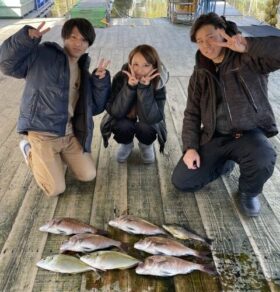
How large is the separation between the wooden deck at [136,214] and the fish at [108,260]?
47 mm

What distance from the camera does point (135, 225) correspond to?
7.05 ft

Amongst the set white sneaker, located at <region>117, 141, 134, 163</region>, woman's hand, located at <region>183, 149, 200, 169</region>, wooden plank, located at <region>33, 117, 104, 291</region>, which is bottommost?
white sneaker, located at <region>117, 141, 134, 163</region>

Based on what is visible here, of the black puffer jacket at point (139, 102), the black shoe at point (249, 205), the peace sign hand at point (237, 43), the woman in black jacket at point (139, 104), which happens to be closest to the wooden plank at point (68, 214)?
the woman in black jacket at point (139, 104)

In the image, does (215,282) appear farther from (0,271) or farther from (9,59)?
(9,59)

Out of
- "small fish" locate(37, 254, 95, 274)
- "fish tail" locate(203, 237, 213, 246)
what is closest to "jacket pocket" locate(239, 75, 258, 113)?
"fish tail" locate(203, 237, 213, 246)

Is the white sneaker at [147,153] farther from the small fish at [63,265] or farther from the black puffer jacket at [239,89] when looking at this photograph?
the small fish at [63,265]

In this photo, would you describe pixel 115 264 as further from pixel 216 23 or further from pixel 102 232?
pixel 216 23

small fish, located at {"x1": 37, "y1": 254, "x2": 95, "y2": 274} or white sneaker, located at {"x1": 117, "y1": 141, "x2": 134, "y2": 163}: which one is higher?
small fish, located at {"x1": 37, "y1": 254, "x2": 95, "y2": 274}

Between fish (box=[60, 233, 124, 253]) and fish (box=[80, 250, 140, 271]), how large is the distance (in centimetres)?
7

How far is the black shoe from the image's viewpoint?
232 cm

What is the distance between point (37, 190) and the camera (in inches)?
103

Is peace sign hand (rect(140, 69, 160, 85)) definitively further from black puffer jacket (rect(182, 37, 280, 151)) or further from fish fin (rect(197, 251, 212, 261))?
fish fin (rect(197, 251, 212, 261))

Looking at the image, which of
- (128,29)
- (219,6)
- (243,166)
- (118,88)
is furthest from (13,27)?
(243,166)

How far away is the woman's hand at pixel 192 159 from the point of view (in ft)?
7.80
